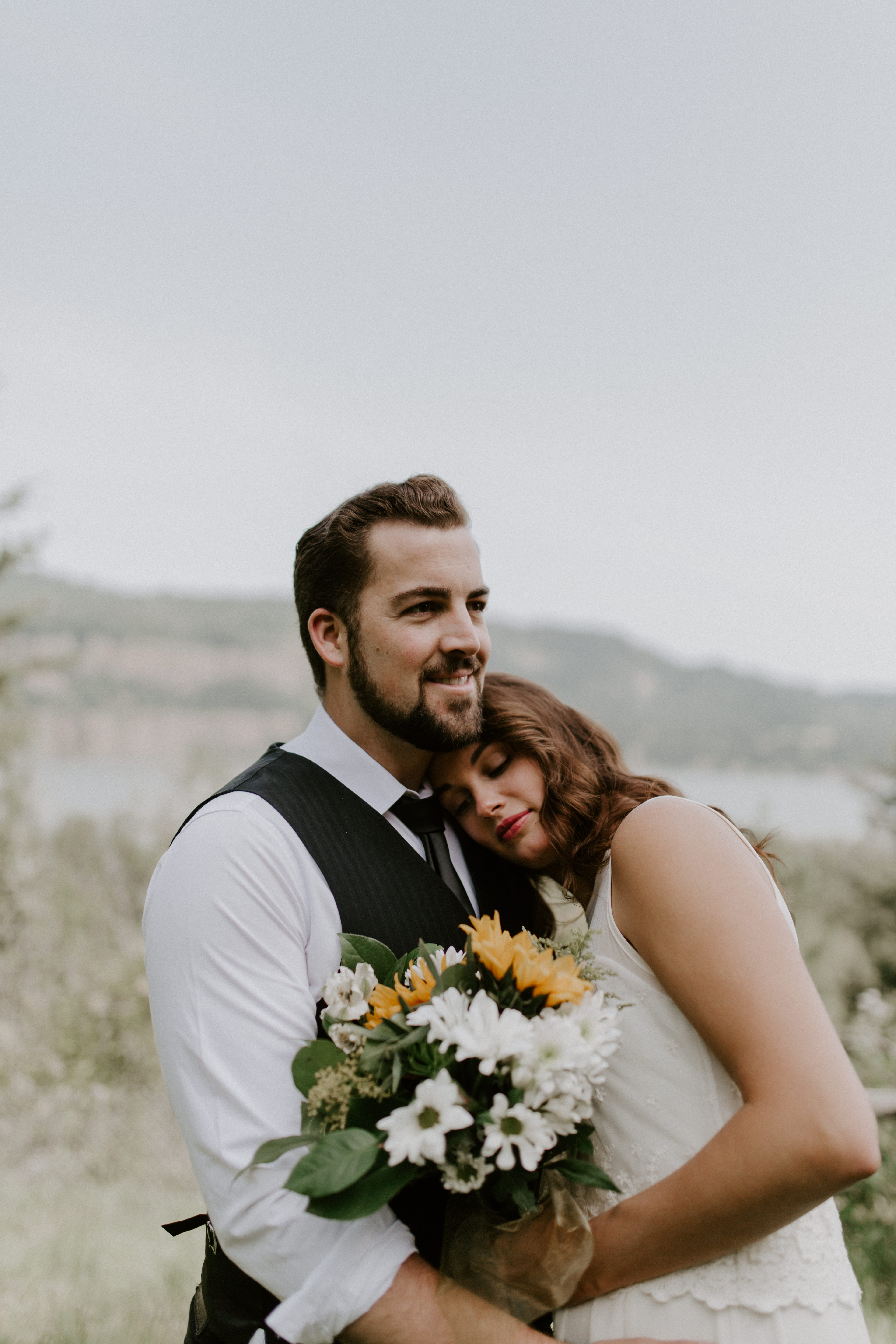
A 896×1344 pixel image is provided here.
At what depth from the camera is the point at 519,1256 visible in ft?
5.32

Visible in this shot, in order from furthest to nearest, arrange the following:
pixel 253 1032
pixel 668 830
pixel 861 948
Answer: pixel 861 948
pixel 668 830
pixel 253 1032

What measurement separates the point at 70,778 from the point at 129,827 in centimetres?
122

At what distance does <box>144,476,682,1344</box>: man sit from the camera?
5.25 ft

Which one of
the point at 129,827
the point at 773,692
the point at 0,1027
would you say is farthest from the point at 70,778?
the point at 773,692

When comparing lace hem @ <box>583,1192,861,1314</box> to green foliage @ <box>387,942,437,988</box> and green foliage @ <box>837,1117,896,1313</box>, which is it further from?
green foliage @ <box>837,1117,896,1313</box>

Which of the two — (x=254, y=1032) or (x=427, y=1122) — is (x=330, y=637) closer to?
(x=254, y=1032)

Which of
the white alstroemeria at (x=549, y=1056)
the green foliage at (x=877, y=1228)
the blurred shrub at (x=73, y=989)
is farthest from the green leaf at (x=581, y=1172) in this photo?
the blurred shrub at (x=73, y=989)

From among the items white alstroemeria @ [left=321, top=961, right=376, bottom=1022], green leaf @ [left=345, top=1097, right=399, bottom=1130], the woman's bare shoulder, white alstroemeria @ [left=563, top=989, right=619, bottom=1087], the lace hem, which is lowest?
the lace hem

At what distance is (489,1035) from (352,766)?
102 cm

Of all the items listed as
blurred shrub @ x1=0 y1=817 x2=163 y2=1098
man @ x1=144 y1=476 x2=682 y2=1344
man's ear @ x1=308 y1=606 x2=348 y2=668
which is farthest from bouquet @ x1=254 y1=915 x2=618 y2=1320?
blurred shrub @ x1=0 y1=817 x2=163 y2=1098

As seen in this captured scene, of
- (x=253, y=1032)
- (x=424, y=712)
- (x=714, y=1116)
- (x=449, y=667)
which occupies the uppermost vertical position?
(x=449, y=667)

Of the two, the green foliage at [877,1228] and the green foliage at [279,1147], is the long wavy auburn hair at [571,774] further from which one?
the green foliage at [877,1228]

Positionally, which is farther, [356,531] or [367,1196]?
[356,531]

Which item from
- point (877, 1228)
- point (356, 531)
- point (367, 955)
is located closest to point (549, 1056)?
point (367, 955)
